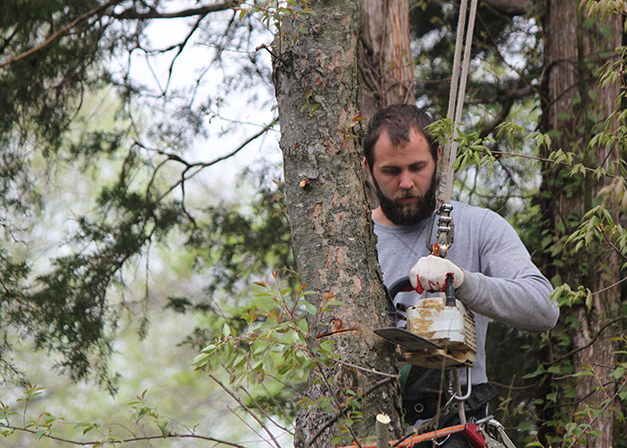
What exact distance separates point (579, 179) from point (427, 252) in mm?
1891

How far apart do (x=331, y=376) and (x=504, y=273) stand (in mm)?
846

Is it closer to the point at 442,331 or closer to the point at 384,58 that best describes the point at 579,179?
the point at 384,58

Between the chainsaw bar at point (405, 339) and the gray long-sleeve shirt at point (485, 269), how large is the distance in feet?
0.91

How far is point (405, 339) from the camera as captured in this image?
5.32 ft

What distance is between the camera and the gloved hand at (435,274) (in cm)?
179

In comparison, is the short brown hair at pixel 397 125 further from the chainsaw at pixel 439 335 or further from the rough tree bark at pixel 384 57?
the rough tree bark at pixel 384 57

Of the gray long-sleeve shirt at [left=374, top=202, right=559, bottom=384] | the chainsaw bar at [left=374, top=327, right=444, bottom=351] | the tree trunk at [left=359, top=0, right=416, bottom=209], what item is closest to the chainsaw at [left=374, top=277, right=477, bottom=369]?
the chainsaw bar at [left=374, top=327, right=444, bottom=351]

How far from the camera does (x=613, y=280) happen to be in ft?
12.1

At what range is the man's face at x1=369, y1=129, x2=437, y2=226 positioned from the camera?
248cm

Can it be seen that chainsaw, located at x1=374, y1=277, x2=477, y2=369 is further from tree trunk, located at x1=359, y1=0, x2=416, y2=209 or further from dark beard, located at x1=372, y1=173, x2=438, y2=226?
tree trunk, located at x1=359, y1=0, x2=416, y2=209

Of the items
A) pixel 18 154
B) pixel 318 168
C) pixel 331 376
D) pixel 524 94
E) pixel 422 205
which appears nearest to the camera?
pixel 331 376

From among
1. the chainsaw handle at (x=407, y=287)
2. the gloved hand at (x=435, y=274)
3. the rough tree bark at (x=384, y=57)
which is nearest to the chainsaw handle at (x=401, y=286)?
the chainsaw handle at (x=407, y=287)

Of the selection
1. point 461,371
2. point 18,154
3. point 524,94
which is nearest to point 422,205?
point 461,371

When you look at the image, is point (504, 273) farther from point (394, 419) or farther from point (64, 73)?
point (64, 73)
